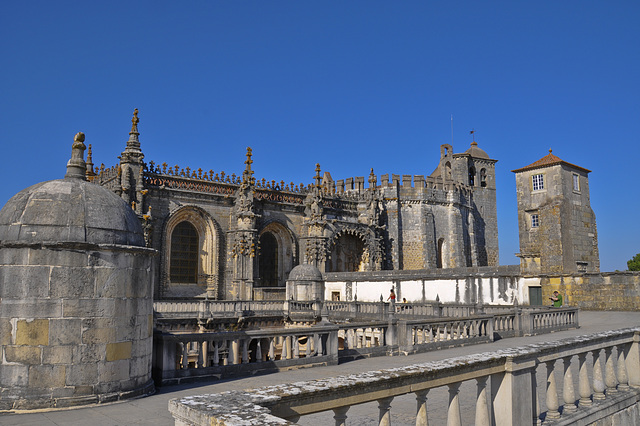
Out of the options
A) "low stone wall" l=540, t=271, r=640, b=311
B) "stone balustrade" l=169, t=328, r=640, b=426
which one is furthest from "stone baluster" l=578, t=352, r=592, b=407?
"low stone wall" l=540, t=271, r=640, b=311

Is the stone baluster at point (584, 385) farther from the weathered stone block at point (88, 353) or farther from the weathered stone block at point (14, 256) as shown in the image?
the weathered stone block at point (14, 256)

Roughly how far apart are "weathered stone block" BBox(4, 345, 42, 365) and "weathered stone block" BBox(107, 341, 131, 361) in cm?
83

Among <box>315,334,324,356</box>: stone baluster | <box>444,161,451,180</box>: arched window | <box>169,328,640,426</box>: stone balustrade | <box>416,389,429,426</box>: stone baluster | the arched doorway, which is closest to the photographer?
<box>169,328,640,426</box>: stone balustrade

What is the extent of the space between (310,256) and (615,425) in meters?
25.9

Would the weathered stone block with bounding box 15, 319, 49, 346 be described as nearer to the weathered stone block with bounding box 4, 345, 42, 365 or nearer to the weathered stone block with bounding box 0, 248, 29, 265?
the weathered stone block with bounding box 4, 345, 42, 365

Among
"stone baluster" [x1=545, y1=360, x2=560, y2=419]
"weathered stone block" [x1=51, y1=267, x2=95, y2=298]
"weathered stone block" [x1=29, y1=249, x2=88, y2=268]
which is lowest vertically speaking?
"stone baluster" [x1=545, y1=360, x2=560, y2=419]

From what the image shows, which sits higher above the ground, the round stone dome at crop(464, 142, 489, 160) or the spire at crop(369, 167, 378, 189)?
the round stone dome at crop(464, 142, 489, 160)

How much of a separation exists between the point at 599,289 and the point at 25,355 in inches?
876

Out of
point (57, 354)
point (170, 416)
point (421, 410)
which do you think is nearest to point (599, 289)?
point (170, 416)

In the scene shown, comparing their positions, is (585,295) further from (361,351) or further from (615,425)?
(615,425)

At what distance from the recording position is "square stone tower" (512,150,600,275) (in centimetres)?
2480

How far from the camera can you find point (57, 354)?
21.8 ft

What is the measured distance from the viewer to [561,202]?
25812 mm

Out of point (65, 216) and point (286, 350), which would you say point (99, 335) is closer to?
point (65, 216)
